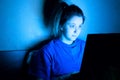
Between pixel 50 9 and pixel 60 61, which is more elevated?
pixel 50 9

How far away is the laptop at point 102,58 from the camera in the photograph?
745mm

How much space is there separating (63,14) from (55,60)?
317 mm

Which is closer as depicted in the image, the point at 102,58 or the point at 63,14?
the point at 102,58

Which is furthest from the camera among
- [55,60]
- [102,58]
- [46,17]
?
[46,17]

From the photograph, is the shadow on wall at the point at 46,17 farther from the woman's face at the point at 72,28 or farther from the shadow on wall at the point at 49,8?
the woman's face at the point at 72,28

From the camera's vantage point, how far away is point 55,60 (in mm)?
1388

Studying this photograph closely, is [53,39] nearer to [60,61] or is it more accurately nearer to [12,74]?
[60,61]

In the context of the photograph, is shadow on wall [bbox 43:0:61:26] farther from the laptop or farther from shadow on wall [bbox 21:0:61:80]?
the laptop

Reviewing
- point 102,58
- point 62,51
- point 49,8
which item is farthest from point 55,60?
point 102,58

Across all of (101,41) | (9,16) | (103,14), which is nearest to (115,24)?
(103,14)

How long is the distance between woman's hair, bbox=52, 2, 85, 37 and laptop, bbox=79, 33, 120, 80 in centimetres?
62

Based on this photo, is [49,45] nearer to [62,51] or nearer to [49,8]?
[62,51]

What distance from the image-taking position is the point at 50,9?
1.48m

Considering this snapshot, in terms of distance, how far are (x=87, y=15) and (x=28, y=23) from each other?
0.45m
